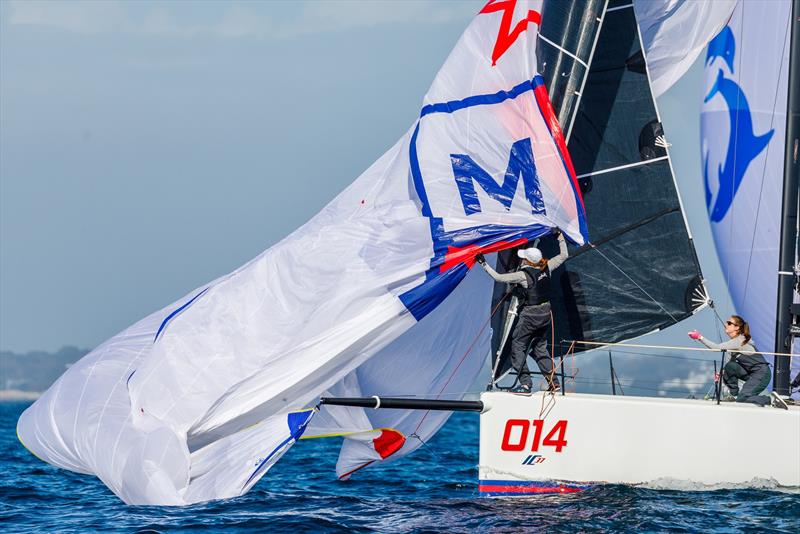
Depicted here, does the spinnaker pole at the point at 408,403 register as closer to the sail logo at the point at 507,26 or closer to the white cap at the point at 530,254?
the white cap at the point at 530,254

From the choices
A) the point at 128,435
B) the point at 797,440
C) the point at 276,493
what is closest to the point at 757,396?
the point at 797,440

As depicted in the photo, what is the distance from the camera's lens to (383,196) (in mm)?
11812

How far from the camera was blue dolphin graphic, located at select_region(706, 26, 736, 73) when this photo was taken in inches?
552

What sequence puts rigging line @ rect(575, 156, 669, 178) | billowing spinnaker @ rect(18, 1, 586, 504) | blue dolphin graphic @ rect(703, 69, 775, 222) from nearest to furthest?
billowing spinnaker @ rect(18, 1, 586, 504) → rigging line @ rect(575, 156, 669, 178) → blue dolphin graphic @ rect(703, 69, 775, 222)

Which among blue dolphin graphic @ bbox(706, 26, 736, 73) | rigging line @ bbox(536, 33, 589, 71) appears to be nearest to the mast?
blue dolphin graphic @ bbox(706, 26, 736, 73)

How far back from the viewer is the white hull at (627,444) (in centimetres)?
1084

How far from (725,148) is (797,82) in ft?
5.57

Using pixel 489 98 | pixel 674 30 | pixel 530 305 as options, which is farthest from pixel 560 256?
pixel 674 30

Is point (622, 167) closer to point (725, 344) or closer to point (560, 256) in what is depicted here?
point (560, 256)

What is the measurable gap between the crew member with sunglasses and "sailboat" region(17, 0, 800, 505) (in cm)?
52

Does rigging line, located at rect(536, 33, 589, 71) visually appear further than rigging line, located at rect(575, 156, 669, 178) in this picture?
No

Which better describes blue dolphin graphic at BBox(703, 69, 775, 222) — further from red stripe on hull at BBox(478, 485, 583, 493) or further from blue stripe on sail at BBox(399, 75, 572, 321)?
red stripe on hull at BBox(478, 485, 583, 493)

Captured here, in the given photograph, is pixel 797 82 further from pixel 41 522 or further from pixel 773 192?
pixel 41 522

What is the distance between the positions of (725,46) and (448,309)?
196 inches
